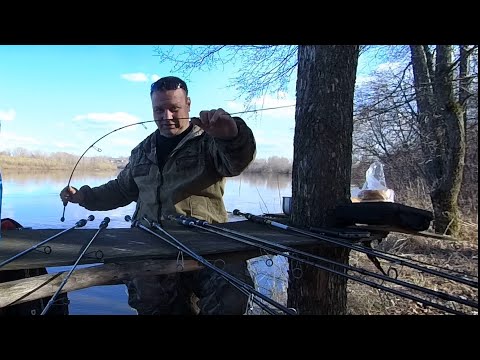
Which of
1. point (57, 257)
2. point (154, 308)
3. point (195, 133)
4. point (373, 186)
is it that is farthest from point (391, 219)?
point (373, 186)

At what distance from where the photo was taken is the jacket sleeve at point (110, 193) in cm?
214

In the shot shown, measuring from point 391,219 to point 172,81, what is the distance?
3.65 feet

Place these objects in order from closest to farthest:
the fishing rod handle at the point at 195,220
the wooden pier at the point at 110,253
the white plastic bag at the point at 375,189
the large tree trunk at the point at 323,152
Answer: the wooden pier at the point at 110,253 → the fishing rod handle at the point at 195,220 → the large tree trunk at the point at 323,152 → the white plastic bag at the point at 375,189

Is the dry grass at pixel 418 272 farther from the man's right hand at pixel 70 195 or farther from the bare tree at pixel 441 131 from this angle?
the man's right hand at pixel 70 195


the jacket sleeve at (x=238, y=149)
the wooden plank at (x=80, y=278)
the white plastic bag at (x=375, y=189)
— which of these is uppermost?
the jacket sleeve at (x=238, y=149)

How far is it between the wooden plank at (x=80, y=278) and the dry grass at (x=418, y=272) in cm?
181

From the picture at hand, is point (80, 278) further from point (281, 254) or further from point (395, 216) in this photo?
point (395, 216)

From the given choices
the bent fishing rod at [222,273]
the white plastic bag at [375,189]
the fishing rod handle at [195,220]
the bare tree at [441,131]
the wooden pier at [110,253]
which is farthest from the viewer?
the bare tree at [441,131]

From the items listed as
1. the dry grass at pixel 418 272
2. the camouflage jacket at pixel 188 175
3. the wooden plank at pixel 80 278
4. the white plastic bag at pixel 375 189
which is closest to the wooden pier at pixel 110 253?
the wooden plank at pixel 80 278

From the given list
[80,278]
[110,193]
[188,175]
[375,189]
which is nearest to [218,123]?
[188,175]

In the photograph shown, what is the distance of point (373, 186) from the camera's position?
3.13m

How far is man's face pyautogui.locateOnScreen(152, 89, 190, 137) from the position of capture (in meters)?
1.90

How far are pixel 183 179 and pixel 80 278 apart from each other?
2.25 feet

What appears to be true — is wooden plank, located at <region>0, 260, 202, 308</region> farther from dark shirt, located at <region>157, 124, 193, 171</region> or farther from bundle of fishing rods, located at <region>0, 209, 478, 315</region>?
dark shirt, located at <region>157, 124, 193, 171</region>
